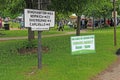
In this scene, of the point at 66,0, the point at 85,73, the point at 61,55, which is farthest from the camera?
the point at 66,0

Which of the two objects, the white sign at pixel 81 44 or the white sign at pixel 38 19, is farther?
the white sign at pixel 81 44

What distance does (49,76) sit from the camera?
A: 35.1 ft

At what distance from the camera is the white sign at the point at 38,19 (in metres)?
11.1

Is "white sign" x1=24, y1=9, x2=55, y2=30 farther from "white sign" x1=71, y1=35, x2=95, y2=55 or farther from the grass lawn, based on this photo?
the grass lawn

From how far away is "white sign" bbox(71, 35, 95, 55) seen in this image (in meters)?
12.1

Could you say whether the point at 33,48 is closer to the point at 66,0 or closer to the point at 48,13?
the point at 66,0

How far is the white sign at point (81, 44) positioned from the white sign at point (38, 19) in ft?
3.06

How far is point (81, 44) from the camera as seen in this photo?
12.3 m

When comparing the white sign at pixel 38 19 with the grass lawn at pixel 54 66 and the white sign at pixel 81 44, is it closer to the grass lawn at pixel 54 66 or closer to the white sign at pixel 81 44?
the white sign at pixel 81 44

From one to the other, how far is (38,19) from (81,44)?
1750 millimetres

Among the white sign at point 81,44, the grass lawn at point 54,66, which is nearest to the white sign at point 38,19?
the white sign at point 81,44

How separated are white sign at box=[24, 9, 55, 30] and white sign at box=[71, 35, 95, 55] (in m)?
0.93

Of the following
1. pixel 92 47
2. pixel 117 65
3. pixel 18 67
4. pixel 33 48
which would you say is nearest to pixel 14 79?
pixel 18 67

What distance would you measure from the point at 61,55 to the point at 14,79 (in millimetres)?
5460
